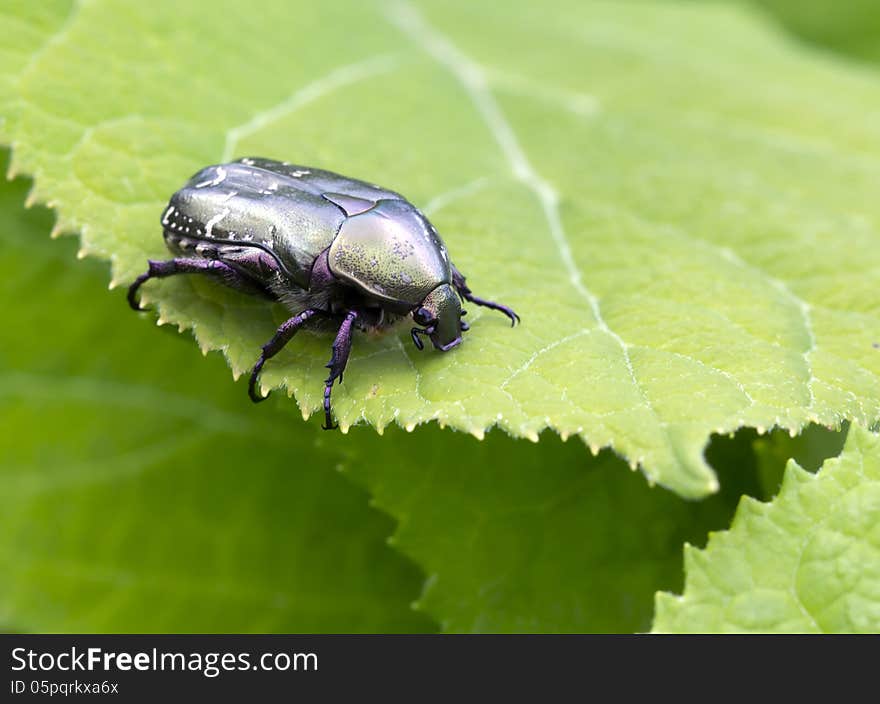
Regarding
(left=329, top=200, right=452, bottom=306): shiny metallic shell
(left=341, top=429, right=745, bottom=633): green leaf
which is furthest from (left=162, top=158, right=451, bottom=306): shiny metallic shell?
(left=341, top=429, right=745, bottom=633): green leaf

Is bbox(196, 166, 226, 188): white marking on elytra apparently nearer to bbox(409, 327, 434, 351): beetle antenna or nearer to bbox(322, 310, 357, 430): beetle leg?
bbox(322, 310, 357, 430): beetle leg

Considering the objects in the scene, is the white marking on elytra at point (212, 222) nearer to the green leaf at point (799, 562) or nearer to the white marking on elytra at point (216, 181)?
the white marking on elytra at point (216, 181)

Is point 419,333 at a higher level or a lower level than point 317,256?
lower

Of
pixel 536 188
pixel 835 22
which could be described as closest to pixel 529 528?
pixel 536 188

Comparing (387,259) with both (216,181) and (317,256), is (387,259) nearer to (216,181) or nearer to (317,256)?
(317,256)
